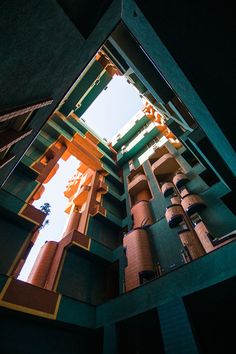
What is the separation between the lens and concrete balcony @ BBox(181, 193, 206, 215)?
12617mm

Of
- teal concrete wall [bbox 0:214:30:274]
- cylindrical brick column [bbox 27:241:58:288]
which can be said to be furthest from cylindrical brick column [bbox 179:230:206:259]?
teal concrete wall [bbox 0:214:30:274]

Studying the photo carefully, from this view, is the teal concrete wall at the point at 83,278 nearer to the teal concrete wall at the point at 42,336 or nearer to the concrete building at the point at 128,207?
the concrete building at the point at 128,207

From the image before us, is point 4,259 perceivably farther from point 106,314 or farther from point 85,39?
point 85,39

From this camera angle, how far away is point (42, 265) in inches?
504

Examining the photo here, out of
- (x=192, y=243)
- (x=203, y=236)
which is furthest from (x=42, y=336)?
(x=203, y=236)

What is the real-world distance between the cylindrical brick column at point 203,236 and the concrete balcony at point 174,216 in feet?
4.67

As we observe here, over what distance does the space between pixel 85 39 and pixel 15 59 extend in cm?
Result: 224

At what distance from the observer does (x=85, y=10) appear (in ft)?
16.0

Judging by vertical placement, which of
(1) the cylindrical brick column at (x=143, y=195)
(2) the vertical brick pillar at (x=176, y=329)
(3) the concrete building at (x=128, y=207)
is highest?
(1) the cylindrical brick column at (x=143, y=195)

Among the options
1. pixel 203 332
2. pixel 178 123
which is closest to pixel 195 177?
pixel 178 123

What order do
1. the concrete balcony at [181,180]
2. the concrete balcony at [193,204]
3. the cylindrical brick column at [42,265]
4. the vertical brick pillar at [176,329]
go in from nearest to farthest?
the vertical brick pillar at [176,329] < the cylindrical brick column at [42,265] < the concrete balcony at [193,204] < the concrete balcony at [181,180]

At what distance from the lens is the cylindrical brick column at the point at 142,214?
15.6 m

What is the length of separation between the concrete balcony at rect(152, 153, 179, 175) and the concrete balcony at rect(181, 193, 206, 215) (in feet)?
22.8

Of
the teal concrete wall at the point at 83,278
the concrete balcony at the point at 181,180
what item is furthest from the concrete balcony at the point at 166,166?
the teal concrete wall at the point at 83,278
